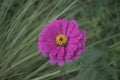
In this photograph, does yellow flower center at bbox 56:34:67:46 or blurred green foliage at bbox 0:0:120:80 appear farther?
blurred green foliage at bbox 0:0:120:80

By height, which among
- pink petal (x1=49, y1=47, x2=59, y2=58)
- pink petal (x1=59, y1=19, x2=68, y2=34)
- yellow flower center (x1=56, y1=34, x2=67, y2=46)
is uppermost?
pink petal (x1=59, y1=19, x2=68, y2=34)

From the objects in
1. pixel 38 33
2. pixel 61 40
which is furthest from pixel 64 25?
pixel 38 33

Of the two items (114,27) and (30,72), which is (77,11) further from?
(30,72)

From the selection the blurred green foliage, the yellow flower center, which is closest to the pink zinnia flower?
the yellow flower center

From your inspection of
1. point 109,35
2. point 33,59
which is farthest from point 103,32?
point 33,59

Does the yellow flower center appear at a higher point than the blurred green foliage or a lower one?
lower

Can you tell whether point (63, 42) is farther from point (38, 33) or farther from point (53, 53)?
point (38, 33)

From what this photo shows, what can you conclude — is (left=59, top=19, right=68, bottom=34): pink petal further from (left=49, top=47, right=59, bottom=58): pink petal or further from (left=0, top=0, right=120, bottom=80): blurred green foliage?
(left=0, top=0, right=120, bottom=80): blurred green foliage

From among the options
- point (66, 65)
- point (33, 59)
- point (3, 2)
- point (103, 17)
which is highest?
point (3, 2)
